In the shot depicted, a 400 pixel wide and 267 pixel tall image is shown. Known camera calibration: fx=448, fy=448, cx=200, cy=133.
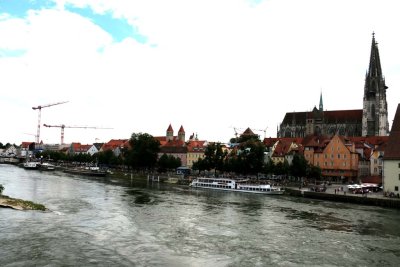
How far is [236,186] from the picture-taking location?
266 feet

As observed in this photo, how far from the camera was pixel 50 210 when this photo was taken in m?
42.1

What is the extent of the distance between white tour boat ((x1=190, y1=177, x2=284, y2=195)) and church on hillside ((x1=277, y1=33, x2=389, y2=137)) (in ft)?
184

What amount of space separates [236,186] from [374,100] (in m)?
77.1

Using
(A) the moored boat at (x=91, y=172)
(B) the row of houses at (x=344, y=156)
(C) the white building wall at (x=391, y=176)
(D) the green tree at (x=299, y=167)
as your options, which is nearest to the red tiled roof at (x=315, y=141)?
(B) the row of houses at (x=344, y=156)

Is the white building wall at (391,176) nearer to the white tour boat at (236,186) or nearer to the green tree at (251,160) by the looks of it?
the white tour boat at (236,186)

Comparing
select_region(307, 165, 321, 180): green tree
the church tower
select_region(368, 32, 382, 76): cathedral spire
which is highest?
select_region(368, 32, 382, 76): cathedral spire

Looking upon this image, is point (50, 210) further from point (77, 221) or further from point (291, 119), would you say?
point (291, 119)

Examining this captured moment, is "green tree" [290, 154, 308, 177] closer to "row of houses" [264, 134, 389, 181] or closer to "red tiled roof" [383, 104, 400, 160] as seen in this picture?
"row of houses" [264, 134, 389, 181]

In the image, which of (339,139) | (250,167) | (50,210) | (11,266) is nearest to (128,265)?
(11,266)

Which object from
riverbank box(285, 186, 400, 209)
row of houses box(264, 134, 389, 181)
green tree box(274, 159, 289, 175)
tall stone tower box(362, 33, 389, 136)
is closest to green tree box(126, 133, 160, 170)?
row of houses box(264, 134, 389, 181)

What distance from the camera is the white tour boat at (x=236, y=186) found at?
74.1 metres

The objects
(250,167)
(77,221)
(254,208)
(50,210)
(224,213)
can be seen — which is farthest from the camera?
(250,167)

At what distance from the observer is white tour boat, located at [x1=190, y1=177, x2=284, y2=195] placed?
74.1m

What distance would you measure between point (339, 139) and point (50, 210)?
235 ft
